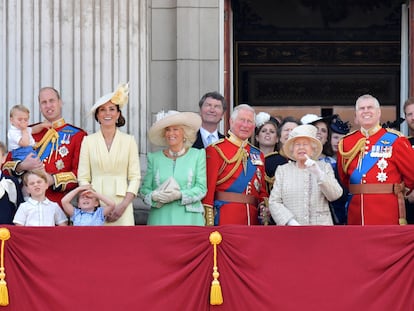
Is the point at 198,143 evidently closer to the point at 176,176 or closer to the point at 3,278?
the point at 176,176

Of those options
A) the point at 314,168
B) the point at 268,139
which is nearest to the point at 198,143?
the point at 268,139

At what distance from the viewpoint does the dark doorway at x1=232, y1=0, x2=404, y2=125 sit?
1625cm

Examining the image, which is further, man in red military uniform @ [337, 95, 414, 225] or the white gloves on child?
man in red military uniform @ [337, 95, 414, 225]

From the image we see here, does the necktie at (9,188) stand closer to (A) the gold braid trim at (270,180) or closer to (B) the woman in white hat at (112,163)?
(B) the woman in white hat at (112,163)

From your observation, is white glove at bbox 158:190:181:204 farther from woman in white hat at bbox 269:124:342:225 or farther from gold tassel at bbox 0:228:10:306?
gold tassel at bbox 0:228:10:306

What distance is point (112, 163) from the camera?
1155 cm

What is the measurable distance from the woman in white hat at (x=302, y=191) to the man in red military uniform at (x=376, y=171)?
1.08 ft

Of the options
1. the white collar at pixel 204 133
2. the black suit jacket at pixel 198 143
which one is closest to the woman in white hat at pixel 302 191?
the black suit jacket at pixel 198 143

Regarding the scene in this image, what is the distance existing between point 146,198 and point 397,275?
2111mm

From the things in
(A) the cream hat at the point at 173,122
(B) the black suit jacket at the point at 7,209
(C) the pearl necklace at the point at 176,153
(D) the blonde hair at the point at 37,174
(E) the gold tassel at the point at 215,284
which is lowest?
(E) the gold tassel at the point at 215,284

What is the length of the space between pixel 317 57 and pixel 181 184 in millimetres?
5241

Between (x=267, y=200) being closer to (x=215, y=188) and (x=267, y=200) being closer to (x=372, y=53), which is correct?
(x=215, y=188)

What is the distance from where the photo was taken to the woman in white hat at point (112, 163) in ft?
37.6

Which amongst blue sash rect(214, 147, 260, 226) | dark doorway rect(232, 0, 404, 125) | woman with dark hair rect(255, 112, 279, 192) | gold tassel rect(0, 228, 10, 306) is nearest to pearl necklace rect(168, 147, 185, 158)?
blue sash rect(214, 147, 260, 226)
